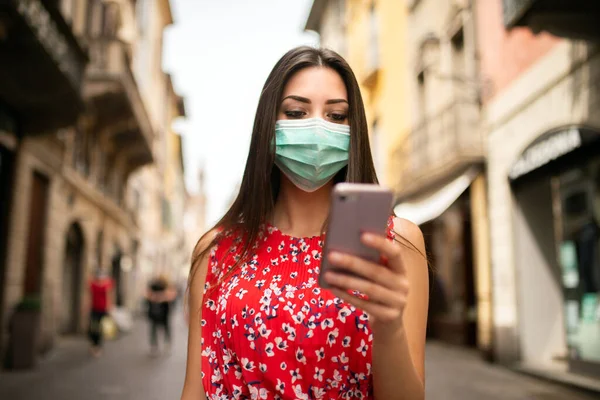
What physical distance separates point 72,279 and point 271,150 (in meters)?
16.8

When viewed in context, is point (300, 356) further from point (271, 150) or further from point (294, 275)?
point (271, 150)

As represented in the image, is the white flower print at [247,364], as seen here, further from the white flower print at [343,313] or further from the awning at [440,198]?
the awning at [440,198]

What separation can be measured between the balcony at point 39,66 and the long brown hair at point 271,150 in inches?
272

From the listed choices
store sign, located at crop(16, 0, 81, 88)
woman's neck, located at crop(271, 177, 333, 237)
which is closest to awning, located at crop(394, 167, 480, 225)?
store sign, located at crop(16, 0, 81, 88)

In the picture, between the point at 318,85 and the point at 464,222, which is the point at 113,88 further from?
the point at 318,85

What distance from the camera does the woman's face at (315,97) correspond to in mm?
2049

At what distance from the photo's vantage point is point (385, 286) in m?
1.34

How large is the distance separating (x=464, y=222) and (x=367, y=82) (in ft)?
26.9

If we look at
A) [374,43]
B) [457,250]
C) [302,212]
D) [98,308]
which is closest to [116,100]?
[98,308]

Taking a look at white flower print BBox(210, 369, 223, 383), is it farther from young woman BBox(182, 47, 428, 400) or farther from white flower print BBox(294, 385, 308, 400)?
white flower print BBox(294, 385, 308, 400)

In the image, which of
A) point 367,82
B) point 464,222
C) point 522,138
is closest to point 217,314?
point 522,138

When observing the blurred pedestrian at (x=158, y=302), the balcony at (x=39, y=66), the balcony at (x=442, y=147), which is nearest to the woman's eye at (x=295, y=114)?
the balcony at (x=39, y=66)

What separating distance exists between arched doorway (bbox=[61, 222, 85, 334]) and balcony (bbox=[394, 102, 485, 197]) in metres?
9.55

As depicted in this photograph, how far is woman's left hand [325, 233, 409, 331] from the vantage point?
1.30 m
